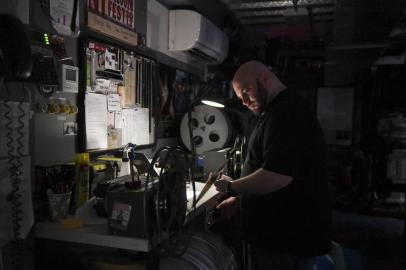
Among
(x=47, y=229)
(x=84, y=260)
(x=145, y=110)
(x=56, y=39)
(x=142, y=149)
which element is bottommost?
(x=84, y=260)

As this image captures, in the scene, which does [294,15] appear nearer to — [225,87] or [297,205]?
[225,87]

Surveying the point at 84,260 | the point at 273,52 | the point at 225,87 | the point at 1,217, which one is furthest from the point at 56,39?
the point at 273,52

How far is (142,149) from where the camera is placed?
120 inches

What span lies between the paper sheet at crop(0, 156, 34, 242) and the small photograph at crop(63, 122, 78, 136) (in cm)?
37

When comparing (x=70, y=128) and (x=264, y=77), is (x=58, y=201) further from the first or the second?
(x=264, y=77)

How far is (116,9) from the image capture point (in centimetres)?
256

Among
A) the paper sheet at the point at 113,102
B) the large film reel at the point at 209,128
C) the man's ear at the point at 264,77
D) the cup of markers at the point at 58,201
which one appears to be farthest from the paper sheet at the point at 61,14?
the large film reel at the point at 209,128

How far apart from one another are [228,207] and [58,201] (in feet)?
3.55

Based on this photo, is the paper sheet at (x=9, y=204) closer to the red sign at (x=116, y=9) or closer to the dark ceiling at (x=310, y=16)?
the red sign at (x=116, y=9)

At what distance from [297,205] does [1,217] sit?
133 centimetres

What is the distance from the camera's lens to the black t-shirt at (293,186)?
1.76 meters

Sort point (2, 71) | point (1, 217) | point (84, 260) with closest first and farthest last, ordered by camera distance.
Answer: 1. point (2, 71)
2. point (1, 217)
3. point (84, 260)

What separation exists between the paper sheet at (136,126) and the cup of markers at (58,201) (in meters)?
0.99

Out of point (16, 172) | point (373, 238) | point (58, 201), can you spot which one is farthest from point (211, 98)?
point (373, 238)
